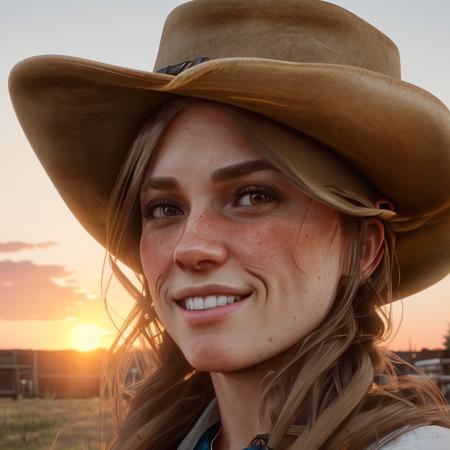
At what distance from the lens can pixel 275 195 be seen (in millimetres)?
2301

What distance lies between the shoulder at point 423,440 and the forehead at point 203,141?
0.86m

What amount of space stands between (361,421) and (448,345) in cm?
2221

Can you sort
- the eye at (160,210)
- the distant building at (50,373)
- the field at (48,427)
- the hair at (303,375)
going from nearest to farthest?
the hair at (303,375), the eye at (160,210), the field at (48,427), the distant building at (50,373)

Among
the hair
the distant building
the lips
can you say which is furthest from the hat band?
the distant building

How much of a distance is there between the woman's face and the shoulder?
16.1 inches

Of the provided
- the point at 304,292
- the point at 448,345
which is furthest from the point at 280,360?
the point at 448,345

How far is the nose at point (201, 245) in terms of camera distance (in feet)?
7.27

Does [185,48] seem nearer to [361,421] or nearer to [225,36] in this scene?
[225,36]

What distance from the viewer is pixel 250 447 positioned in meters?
2.26

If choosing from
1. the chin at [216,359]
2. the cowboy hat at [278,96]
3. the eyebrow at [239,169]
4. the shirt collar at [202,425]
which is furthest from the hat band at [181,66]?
the shirt collar at [202,425]

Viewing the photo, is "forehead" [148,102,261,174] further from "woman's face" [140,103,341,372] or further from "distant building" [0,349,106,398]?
"distant building" [0,349,106,398]

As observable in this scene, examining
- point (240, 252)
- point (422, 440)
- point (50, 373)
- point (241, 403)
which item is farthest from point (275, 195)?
point (50, 373)

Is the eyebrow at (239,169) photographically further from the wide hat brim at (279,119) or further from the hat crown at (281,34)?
the hat crown at (281,34)

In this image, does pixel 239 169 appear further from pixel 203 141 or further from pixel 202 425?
pixel 202 425
